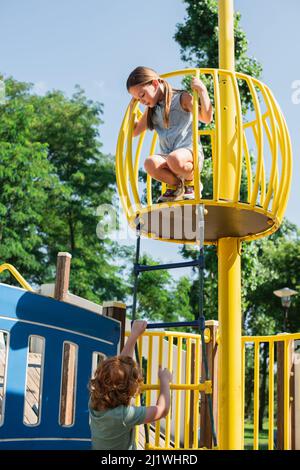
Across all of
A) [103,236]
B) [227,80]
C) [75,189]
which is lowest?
[227,80]

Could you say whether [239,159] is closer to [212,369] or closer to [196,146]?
[196,146]

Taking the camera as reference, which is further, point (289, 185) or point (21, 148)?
point (21, 148)

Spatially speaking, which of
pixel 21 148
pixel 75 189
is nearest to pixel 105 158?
pixel 75 189

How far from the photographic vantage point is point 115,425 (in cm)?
297

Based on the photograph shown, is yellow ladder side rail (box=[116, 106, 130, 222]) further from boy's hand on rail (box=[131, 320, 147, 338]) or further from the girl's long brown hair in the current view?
boy's hand on rail (box=[131, 320, 147, 338])

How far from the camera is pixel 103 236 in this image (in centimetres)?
2194

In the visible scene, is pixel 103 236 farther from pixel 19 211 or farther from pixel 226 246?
pixel 226 246

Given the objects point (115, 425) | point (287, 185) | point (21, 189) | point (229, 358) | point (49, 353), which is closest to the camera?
point (115, 425)

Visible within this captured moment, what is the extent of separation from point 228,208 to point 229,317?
88 centimetres

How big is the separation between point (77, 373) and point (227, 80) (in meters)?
2.38

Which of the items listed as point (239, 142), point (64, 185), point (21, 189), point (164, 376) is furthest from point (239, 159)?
point (64, 185)

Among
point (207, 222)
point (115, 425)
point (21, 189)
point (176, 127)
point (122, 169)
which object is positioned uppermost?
point (21, 189)

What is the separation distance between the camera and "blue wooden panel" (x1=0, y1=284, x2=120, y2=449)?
12.3 feet

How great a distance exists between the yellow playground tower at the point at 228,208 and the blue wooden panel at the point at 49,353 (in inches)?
31.0
